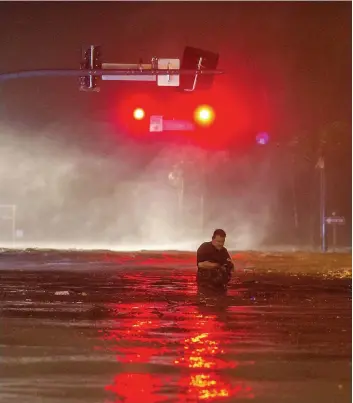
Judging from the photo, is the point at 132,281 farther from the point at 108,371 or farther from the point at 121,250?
the point at 121,250

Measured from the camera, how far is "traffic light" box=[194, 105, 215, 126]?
12.2 meters

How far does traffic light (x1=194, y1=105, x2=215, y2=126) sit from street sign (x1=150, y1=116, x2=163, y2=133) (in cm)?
98

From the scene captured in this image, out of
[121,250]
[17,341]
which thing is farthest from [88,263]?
[17,341]

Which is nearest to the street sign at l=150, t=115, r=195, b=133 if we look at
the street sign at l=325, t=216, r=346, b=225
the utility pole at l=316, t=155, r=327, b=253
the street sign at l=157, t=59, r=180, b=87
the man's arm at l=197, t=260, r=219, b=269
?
the street sign at l=157, t=59, r=180, b=87

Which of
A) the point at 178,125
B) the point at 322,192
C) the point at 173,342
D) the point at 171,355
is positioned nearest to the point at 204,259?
the point at 178,125

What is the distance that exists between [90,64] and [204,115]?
8.93 feet

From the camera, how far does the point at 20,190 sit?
1210 inches

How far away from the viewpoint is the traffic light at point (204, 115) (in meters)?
12.2

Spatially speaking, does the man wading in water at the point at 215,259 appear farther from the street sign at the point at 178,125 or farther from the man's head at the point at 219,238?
the street sign at the point at 178,125

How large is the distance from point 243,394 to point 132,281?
29.8 feet

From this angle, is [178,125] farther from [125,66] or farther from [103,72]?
[103,72]

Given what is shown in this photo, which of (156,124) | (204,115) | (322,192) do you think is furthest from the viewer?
(322,192)

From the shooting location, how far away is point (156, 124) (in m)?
12.8

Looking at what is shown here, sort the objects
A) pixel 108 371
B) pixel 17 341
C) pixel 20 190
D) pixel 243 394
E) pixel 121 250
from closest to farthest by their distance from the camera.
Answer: pixel 243 394, pixel 108 371, pixel 17 341, pixel 121 250, pixel 20 190
